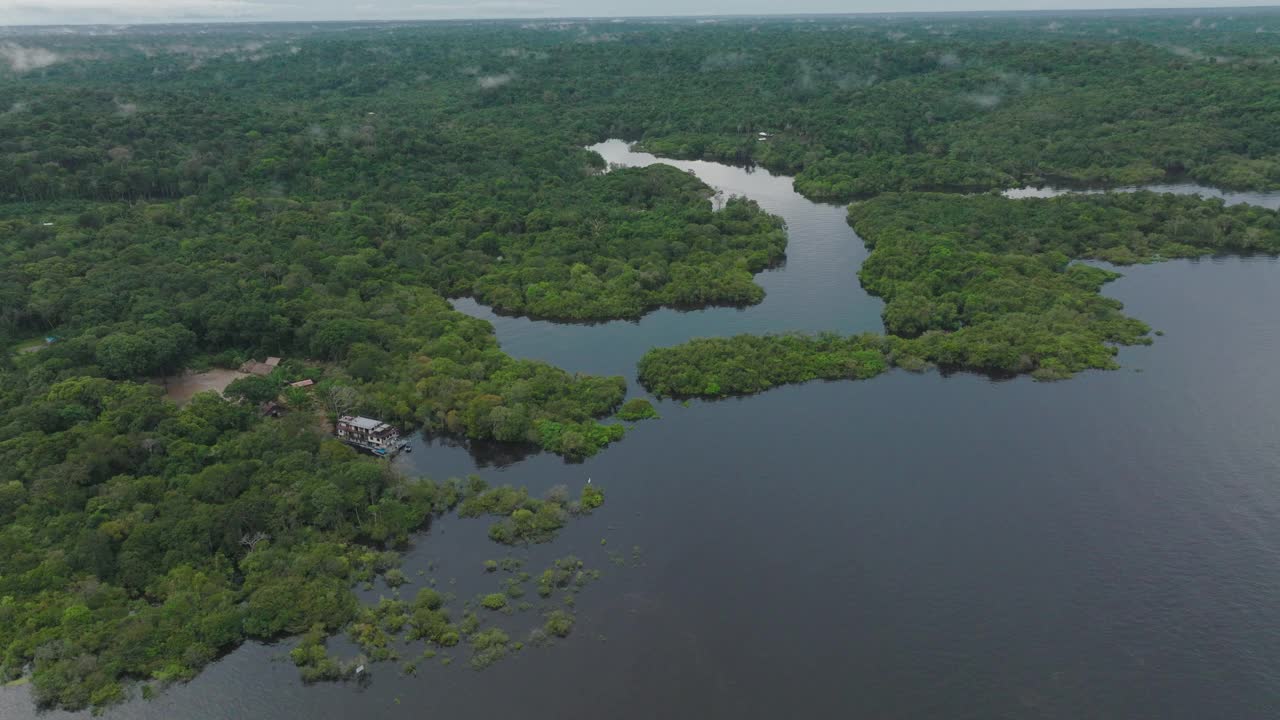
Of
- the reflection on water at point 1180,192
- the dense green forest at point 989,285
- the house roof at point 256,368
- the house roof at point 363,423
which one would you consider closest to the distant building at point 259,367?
the house roof at point 256,368

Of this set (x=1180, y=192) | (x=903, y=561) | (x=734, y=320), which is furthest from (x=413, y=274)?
(x=1180, y=192)

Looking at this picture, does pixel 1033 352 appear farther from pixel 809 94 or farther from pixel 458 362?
pixel 809 94

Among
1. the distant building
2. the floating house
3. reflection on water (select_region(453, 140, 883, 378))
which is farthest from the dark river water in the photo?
the distant building

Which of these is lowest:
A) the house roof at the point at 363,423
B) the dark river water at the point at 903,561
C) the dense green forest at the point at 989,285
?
the dark river water at the point at 903,561

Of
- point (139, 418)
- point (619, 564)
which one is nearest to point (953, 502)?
point (619, 564)

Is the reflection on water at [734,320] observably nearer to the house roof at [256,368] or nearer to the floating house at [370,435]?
the floating house at [370,435]

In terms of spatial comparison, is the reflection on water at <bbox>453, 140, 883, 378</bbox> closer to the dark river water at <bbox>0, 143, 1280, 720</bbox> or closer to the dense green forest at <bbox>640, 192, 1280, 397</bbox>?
the dark river water at <bbox>0, 143, 1280, 720</bbox>
